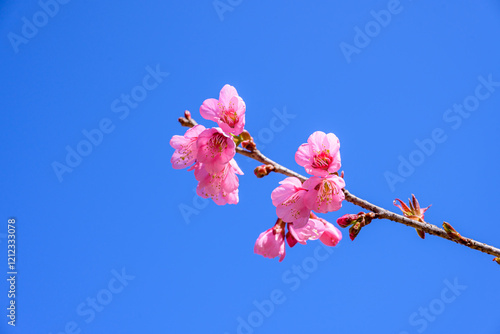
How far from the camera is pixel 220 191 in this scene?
80.0 inches

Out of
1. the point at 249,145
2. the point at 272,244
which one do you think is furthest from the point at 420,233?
the point at 249,145

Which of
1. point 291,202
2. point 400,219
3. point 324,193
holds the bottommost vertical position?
point 400,219

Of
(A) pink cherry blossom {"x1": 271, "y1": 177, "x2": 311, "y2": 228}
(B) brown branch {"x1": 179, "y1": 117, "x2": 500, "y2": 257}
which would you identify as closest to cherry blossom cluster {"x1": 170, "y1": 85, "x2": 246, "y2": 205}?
(B) brown branch {"x1": 179, "y1": 117, "x2": 500, "y2": 257}

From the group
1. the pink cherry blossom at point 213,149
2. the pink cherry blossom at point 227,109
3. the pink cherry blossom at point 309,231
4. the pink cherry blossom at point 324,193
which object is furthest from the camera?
the pink cherry blossom at point 309,231

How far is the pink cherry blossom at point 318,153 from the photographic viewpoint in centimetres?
180

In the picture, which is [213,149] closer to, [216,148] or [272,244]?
[216,148]

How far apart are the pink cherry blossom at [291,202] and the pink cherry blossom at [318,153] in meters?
0.14

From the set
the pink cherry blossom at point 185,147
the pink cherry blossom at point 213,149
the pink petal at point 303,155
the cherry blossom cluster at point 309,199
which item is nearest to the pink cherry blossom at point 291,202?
the cherry blossom cluster at point 309,199

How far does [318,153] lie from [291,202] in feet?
1.14

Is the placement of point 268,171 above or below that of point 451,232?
above

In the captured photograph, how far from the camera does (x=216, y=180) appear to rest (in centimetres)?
199

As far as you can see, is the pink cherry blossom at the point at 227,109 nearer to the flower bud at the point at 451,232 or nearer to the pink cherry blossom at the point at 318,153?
the pink cherry blossom at the point at 318,153

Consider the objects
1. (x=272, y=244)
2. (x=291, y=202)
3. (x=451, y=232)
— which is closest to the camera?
(x=451, y=232)

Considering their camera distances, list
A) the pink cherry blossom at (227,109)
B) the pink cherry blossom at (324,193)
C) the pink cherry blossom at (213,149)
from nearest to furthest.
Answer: the pink cherry blossom at (324,193) < the pink cherry blossom at (213,149) < the pink cherry blossom at (227,109)
